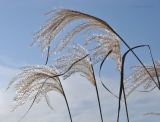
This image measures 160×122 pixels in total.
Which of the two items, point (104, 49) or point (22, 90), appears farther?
point (22, 90)

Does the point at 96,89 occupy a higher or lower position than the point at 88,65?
lower

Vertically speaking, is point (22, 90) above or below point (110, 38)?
below

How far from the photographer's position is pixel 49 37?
327 cm

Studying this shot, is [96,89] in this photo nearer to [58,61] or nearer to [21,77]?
[58,61]

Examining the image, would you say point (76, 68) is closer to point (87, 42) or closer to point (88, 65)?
point (88, 65)

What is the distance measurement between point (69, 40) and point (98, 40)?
25.3 inches

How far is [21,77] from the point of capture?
14.3ft

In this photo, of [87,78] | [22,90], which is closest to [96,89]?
[87,78]

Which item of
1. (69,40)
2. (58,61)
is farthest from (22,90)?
(69,40)

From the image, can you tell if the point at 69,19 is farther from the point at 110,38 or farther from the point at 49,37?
the point at 110,38

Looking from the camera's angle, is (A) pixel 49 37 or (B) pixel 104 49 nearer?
(A) pixel 49 37

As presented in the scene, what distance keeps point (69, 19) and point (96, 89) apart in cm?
102

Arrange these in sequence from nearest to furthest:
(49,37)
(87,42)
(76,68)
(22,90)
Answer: (49,37) → (87,42) → (22,90) → (76,68)

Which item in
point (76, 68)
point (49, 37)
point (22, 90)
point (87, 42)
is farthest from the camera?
point (76, 68)
